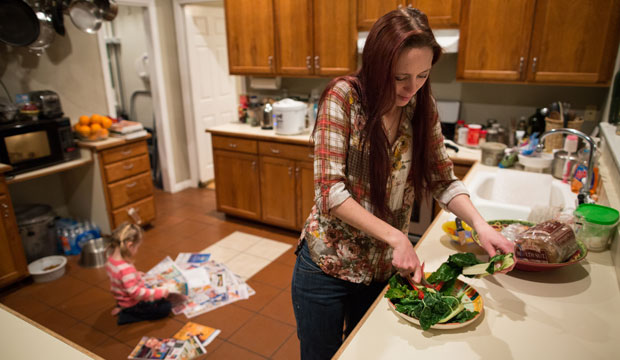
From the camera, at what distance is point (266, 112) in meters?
3.73

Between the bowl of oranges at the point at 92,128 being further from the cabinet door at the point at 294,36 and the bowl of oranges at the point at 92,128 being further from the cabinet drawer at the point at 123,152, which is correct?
the cabinet door at the point at 294,36

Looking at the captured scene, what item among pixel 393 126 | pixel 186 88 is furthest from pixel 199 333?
pixel 186 88

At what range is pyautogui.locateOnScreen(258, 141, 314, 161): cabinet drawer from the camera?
3.32 metres

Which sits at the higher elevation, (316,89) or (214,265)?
(316,89)

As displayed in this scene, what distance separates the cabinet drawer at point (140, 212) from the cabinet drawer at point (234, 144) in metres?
0.78

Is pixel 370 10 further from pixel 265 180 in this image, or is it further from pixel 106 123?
pixel 106 123

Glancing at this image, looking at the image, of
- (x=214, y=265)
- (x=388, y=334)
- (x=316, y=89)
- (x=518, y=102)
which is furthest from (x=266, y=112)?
(x=388, y=334)

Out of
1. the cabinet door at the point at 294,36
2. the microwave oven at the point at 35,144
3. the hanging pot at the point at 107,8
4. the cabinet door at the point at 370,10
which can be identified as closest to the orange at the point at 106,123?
the microwave oven at the point at 35,144

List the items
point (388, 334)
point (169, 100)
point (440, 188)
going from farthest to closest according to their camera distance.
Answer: point (169, 100)
point (440, 188)
point (388, 334)

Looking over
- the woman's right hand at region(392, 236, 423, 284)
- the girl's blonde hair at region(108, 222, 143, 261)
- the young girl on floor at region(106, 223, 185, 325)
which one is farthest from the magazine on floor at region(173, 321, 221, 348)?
the woman's right hand at region(392, 236, 423, 284)

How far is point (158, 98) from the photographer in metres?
4.50

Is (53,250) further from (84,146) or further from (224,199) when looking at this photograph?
(224,199)

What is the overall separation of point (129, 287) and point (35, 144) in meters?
1.44

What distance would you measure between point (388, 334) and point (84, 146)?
3.09 meters
